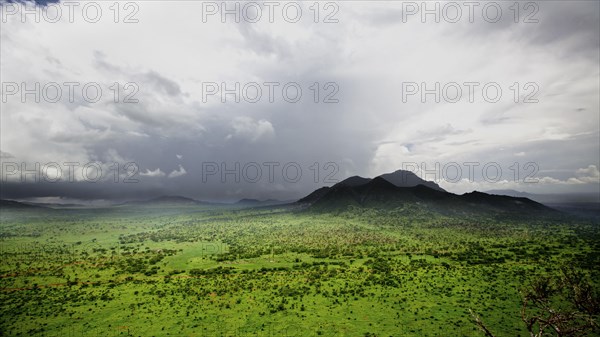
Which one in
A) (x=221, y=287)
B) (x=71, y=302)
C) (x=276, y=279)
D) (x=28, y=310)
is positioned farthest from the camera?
(x=276, y=279)

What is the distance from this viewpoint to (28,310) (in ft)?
176

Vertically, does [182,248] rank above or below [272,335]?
below

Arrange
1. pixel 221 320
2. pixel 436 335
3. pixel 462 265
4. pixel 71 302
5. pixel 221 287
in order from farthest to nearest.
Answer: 1. pixel 462 265
2. pixel 221 287
3. pixel 71 302
4. pixel 221 320
5. pixel 436 335

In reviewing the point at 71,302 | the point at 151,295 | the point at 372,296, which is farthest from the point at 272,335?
the point at 71,302

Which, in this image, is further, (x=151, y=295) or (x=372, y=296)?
(x=151, y=295)

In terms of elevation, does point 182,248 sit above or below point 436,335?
below

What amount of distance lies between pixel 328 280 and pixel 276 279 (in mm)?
12797

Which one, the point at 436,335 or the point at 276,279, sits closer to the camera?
the point at 436,335

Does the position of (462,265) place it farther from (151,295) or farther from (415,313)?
(151,295)

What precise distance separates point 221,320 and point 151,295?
2262 centimetres

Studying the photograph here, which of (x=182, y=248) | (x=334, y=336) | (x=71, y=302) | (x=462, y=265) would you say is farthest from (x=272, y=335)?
(x=182, y=248)

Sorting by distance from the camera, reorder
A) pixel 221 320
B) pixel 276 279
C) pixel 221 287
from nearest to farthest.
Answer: pixel 221 320 < pixel 221 287 < pixel 276 279

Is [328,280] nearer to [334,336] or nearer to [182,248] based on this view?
[334,336]

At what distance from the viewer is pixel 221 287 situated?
64938 millimetres
